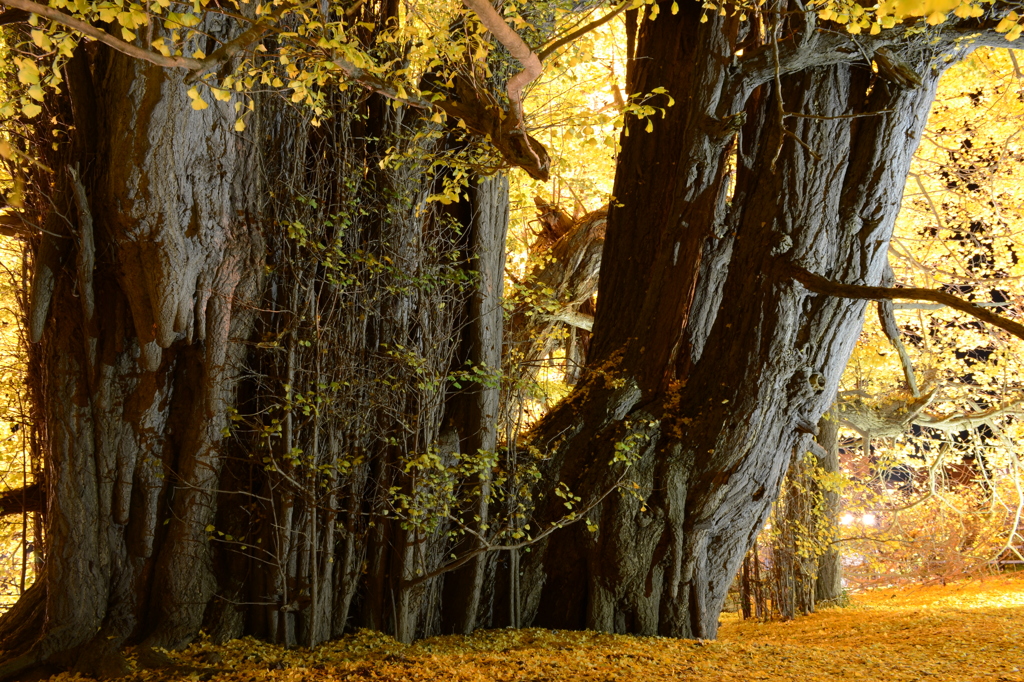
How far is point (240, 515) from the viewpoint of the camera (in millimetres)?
4641

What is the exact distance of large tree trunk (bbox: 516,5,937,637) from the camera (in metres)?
5.07

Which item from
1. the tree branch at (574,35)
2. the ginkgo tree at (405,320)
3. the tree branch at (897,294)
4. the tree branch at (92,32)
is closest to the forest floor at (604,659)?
the ginkgo tree at (405,320)

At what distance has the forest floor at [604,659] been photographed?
3820mm

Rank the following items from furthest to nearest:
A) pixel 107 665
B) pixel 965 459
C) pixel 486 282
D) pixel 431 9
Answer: pixel 965 459 → pixel 486 282 → pixel 431 9 → pixel 107 665

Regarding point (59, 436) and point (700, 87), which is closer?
point (59, 436)

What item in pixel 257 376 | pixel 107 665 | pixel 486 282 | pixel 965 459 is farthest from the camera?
pixel 965 459

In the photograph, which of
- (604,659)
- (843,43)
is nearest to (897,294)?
(843,43)

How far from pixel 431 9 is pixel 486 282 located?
2020 millimetres

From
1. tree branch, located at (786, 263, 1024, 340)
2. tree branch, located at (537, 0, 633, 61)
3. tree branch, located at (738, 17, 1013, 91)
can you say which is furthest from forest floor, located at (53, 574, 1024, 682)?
tree branch, located at (738, 17, 1013, 91)

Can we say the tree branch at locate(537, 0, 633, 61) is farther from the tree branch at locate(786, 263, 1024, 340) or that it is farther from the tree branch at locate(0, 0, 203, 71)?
the tree branch at locate(786, 263, 1024, 340)

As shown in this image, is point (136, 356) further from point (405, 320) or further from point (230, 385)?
point (405, 320)

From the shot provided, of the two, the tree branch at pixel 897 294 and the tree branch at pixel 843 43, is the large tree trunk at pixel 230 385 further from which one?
the tree branch at pixel 843 43

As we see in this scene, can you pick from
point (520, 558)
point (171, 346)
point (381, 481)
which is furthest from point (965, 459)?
point (171, 346)

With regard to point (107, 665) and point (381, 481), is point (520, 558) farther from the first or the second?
point (107, 665)
